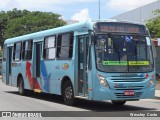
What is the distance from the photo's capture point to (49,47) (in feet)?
58.5

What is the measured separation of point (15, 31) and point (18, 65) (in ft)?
142

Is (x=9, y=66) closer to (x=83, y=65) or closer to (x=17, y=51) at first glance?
(x=17, y=51)

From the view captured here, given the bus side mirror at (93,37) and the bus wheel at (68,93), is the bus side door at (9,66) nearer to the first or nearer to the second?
the bus wheel at (68,93)

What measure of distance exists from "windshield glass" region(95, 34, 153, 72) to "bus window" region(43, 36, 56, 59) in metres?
3.61

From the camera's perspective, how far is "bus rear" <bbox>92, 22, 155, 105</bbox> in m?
14.0

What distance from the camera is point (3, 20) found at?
72.9 meters

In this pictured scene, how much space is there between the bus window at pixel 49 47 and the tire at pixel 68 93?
1862 millimetres

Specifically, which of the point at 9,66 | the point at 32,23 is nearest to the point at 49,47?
the point at 9,66

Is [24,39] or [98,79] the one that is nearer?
[98,79]

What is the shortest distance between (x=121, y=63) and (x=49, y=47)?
456cm

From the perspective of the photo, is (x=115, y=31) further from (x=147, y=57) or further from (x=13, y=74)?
(x=13, y=74)

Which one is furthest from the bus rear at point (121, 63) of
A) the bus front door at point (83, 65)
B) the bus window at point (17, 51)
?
the bus window at point (17, 51)

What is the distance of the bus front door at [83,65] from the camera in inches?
574

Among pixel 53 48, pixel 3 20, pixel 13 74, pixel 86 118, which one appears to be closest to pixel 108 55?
pixel 86 118
